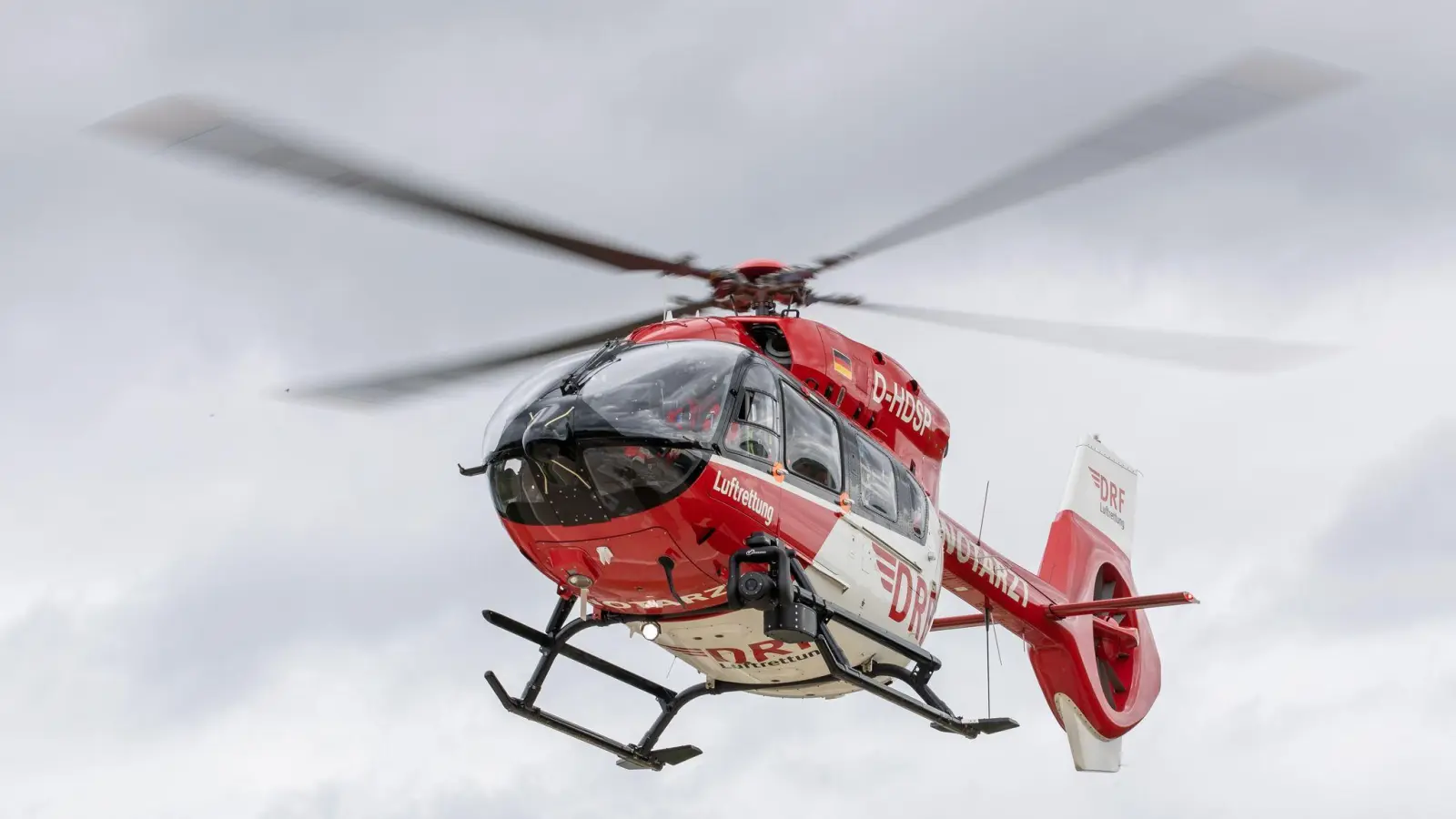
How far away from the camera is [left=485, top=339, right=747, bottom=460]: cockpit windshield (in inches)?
507

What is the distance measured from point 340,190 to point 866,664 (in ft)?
21.2

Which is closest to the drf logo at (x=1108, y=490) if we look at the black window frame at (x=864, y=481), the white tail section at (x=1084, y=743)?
the white tail section at (x=1084, y=743)

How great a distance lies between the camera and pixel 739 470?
1330 centimetres

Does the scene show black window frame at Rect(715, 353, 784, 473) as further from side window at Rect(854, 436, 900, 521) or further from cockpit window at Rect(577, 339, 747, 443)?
side window at Rect(854, 436, 900, 521)

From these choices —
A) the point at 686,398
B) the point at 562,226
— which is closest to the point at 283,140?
the point at 562,226

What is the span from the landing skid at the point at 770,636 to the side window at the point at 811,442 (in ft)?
2.79

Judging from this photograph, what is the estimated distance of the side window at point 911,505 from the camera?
51.1 feet

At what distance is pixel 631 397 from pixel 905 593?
12.5ft

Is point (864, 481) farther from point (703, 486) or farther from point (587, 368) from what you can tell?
point (587, 368)

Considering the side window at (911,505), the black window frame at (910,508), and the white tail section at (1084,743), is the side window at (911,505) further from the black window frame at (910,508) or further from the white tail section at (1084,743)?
the white tail section at (1084,743)

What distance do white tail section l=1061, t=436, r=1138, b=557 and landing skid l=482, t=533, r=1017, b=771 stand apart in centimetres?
775

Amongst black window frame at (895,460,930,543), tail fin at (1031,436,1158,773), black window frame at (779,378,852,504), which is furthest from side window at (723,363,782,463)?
tail fin at (1031,436,1158,773)

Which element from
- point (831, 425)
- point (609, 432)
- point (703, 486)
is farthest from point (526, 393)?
point (831, 425)

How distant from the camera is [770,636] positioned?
1349 centimetres
